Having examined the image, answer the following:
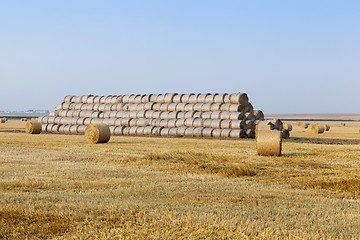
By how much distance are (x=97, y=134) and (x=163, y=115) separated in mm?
11963

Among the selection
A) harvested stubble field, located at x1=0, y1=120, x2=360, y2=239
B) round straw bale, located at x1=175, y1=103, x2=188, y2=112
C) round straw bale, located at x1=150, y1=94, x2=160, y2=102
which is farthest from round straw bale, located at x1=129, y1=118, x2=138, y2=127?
harvested stubble field, located at x1=0, y1=120, x2=360, y2=239

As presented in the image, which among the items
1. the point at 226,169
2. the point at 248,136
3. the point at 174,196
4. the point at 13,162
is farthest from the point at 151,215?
the point at 248,136

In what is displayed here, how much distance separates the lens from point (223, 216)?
7.29 meters

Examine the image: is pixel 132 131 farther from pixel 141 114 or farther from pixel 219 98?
pixel 219 98

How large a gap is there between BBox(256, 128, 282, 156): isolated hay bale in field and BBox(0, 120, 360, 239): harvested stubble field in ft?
6.58

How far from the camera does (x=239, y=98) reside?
112 feet

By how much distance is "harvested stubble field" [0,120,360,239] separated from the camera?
256 inches

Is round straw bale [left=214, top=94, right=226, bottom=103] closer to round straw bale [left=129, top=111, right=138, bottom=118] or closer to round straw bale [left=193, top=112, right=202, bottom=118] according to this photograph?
round straw bale [left=193, top=112, right=202, bottom=118]

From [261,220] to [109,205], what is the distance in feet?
8.19

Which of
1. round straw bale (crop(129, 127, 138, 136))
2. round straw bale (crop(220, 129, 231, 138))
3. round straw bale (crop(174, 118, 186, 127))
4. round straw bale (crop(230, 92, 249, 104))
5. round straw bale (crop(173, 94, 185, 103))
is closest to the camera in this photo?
round straw bale (crop(220, 129, 231, 138))

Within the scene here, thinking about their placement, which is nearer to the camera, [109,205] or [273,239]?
[273,239]

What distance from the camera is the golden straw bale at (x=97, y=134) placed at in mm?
26000

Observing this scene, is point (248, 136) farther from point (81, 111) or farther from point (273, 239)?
point (273, 239)

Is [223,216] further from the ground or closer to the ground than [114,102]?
closer to the ground
